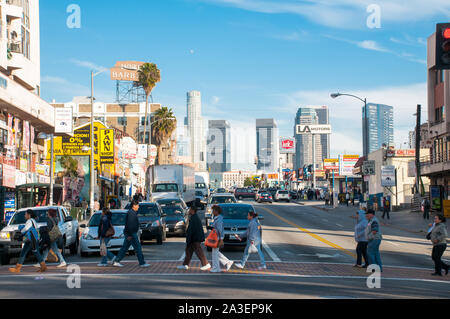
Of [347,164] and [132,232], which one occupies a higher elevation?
[347,164]

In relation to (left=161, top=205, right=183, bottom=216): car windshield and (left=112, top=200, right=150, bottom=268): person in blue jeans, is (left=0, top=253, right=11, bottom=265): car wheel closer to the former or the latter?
(left=112, top=200, right=150, bottom=268): person in blue jeans

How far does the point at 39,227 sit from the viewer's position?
1684 centimetres

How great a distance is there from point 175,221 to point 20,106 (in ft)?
44.5

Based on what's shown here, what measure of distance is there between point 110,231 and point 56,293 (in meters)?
5.08

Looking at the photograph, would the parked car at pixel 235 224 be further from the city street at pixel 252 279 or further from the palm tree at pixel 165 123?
the palm tree at pixel 165 123

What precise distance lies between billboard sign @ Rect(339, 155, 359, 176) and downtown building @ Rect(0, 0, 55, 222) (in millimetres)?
47732

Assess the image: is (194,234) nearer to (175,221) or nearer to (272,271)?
(272,271)

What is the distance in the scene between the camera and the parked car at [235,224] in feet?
65.3

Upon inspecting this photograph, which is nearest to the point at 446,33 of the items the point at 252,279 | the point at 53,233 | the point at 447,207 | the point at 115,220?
the point at 252,279

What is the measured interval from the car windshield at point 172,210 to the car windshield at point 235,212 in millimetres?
5925

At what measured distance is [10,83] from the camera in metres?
31.7

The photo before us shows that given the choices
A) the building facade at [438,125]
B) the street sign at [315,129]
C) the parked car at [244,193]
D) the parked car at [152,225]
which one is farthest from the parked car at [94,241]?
the street sign at [315,129]
